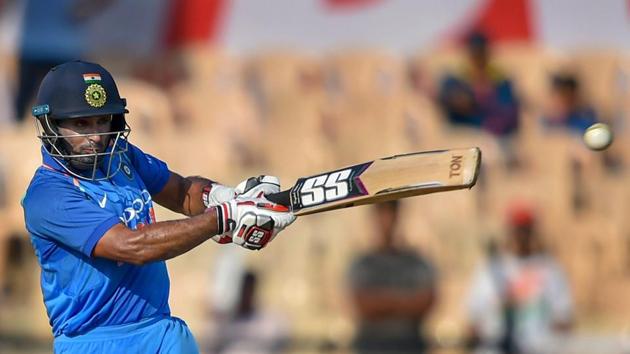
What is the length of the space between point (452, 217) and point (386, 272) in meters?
0.89

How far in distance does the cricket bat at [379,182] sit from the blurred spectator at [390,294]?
3.35 meters

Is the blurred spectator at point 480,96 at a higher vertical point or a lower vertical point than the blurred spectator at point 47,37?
lower

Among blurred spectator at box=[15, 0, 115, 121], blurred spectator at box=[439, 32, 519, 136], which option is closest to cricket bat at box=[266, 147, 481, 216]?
blurred spectator at box=[439, 32, 519, 136]

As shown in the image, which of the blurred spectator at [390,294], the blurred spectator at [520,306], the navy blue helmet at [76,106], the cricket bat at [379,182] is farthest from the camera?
the blurred spectator at [390,294]

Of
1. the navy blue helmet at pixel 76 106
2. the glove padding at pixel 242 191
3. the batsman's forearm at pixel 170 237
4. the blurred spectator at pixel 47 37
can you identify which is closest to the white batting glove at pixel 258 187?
the glove padding at pixel 242 191

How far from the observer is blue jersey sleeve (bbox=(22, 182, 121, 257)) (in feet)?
10.6

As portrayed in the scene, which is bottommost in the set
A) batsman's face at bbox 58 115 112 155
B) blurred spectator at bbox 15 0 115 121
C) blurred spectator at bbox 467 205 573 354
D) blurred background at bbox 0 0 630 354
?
blurred spectator at bbox 467 205 573 354

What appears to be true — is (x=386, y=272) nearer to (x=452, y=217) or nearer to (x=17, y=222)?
(x=452, y=217)

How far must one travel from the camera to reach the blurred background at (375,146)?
6945 mm

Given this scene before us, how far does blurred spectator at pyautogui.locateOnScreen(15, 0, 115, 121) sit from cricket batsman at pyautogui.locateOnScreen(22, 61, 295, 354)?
4.79m

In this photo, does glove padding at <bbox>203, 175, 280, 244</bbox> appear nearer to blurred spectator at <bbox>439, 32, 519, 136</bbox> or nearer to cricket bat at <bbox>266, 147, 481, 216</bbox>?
cricket bat at <bbox>266, 147, 481, 216</bbox>

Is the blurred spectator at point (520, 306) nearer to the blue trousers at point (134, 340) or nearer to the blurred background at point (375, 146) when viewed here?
the blurred background at point (375, 146)

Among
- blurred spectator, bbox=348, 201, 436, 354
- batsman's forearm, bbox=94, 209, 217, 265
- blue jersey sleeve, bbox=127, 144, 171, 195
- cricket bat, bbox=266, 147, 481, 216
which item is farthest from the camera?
blurred spectator, bbox=348, 201, 436, 354

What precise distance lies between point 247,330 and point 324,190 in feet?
11.5
